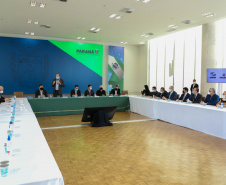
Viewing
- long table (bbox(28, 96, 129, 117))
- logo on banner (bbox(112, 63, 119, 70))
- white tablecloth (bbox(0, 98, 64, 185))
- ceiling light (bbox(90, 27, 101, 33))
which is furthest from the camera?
logo on banner (bbox(112, 63, 119, 70))

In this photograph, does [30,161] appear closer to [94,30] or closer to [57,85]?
[57,85]

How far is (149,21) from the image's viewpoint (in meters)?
9.91

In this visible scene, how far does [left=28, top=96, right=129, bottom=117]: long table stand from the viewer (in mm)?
7715

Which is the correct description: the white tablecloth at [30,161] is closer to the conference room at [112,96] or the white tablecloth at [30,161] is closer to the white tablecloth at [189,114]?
the conference room at [112,96]

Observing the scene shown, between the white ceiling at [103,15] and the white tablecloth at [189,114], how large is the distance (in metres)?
3.59

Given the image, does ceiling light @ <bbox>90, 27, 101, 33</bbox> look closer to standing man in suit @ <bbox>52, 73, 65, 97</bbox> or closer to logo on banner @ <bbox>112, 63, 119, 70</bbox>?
standing man in suit @ <bbox>52, 73, 65, 97</bbox>

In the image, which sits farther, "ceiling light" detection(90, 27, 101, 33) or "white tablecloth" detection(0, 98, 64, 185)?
"ceiling light" detection(90, 27, 101, 33)

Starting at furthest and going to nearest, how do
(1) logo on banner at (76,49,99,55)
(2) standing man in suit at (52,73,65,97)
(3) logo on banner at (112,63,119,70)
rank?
(3) logo on banner at (112,63,119,70)
(1) logo on banner at (76,49,99,55)
(2) standing man in suit at (52,73,65,97)

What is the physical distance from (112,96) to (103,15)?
3471mm

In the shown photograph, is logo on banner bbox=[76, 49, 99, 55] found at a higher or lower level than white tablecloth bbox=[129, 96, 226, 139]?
higher

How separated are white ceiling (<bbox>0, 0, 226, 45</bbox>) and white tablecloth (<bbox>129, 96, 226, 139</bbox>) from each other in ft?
11.8

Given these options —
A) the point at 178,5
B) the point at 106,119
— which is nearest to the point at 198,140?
the point at 106,119

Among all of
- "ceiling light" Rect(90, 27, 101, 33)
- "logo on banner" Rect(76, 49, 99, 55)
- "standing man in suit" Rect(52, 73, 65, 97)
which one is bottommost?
"standing man in suit" Rect(52, 73, 65, 97)

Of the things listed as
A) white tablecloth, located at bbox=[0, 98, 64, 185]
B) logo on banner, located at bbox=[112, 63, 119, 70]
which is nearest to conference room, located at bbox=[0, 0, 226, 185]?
white tablecloth, located at bbox=[0, 98, 64, 185]
